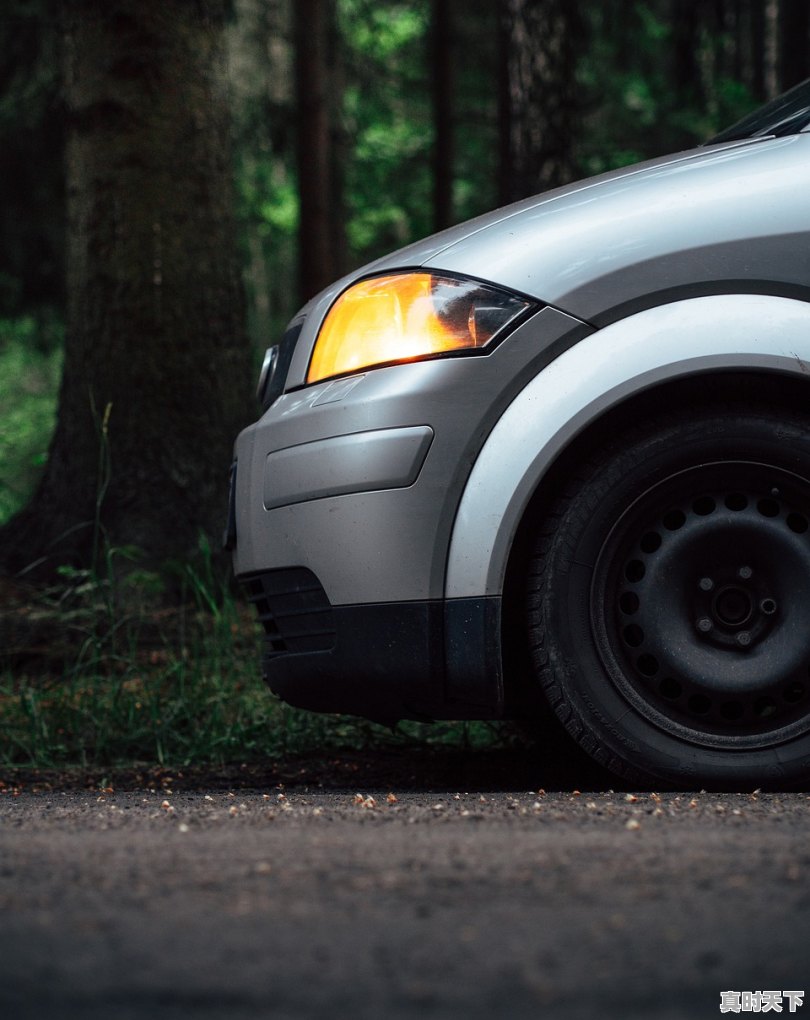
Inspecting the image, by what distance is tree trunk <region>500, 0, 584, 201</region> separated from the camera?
29.6 feet

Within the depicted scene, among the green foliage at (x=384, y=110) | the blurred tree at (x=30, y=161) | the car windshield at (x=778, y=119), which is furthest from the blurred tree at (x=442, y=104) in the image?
the car windshield at (x=778, y=119)

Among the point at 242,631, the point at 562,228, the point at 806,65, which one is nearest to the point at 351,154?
the point at 806,65

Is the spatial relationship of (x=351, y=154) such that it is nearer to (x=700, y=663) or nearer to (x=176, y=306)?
(x=176, y=306)

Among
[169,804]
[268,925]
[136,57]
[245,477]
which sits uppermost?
[136,57]

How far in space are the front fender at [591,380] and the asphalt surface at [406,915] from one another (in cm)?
69

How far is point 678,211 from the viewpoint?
9.89 feet

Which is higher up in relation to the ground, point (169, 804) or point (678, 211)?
point (678, 211)

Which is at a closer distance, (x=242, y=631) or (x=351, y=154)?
(x=242, y=631)

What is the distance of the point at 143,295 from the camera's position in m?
5.64

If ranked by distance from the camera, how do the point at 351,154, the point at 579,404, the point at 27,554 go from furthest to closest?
the point at 351,154 < the point at 27,554 < the point at 579,404

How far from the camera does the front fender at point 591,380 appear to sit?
115 inches

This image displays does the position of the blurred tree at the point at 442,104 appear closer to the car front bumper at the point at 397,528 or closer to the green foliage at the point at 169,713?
the green foliage at the point at 169,713

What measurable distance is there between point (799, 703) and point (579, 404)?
2.90 feet

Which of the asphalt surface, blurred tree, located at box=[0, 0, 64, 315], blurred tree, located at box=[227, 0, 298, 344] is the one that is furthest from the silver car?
blurred tree, located at box=[0, 0, 64, 315]
